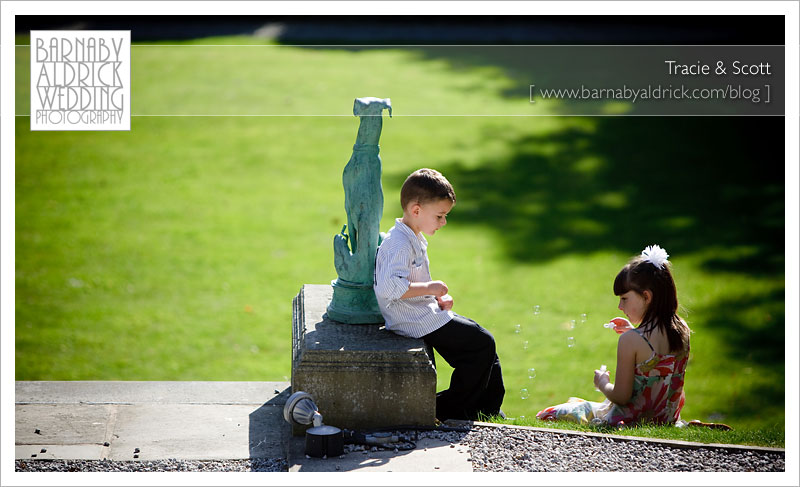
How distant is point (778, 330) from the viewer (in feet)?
24.0

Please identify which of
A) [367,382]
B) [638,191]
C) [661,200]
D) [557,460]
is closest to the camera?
[557,460]

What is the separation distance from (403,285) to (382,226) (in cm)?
582

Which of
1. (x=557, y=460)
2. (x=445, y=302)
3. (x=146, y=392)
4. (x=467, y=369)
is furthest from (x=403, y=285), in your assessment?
(x=146, y=392)

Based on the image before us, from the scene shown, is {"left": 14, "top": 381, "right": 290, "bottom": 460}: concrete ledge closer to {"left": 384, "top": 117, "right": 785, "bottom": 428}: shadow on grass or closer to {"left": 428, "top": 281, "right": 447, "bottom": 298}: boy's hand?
{"left": 428, "top": 281, "right": 447, "bottom": 298}: boy's hand

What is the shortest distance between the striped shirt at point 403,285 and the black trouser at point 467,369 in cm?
8

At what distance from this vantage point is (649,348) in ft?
13.8

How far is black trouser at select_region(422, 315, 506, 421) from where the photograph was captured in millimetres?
4301

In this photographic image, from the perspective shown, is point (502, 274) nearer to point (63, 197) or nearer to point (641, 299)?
point (641, 299)

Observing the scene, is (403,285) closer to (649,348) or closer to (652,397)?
(649,348)

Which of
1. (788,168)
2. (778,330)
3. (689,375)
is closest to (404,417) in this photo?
(788,168)

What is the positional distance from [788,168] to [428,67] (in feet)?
38.8

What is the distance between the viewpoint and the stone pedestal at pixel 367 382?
13.3ft

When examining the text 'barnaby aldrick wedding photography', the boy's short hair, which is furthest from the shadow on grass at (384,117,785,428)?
the text 'barnaby aldrick wedding photography'

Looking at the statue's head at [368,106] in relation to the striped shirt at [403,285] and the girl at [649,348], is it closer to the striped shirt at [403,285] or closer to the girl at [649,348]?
the striped shirt at [403,285]
